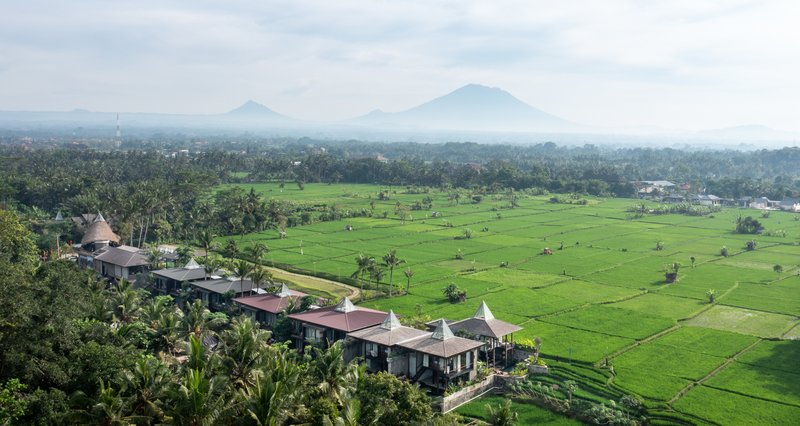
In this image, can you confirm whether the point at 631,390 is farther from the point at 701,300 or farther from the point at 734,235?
the point at 734,235

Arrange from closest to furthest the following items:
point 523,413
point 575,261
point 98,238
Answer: point 523,413
point 98,238
point 575,261

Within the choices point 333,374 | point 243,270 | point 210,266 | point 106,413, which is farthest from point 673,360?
point 210,266

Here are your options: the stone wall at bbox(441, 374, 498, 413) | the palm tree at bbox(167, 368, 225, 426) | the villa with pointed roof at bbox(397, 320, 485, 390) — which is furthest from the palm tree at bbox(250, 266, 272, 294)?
the palm tree at bbox(167, 368, 225, 426)

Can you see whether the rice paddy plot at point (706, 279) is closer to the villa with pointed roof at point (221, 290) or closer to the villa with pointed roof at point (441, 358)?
the villa with pointed roof at point (441, 358)

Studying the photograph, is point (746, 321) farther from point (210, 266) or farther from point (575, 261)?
point (210, 266)

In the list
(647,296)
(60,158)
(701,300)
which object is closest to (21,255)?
(647,296)

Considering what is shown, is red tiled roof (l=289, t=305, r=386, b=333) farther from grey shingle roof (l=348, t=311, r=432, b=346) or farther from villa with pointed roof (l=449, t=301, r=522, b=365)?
villa with pointed roof (l=449, t=301, r=522, b=365)
